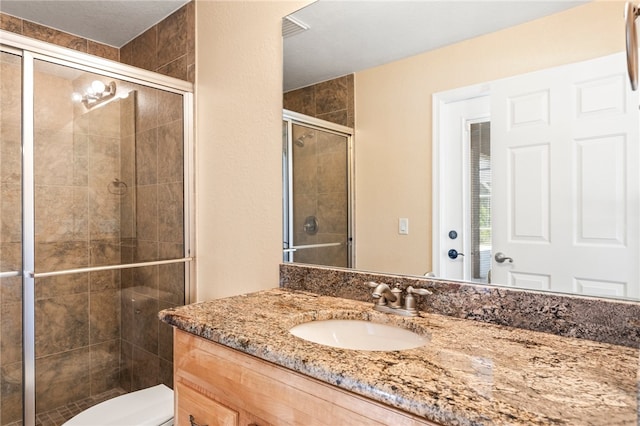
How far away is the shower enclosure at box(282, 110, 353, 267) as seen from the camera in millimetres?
1410

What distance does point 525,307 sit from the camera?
96cm

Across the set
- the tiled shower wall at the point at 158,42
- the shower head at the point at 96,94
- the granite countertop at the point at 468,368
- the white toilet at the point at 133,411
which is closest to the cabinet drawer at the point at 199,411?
the granite countertop at the point at 468,368

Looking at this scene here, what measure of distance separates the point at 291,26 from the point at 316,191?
2.19 feet

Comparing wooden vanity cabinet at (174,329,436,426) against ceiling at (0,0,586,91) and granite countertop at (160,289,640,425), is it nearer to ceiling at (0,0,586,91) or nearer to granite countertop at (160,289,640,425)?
granite countertop at (160,289,640,425)

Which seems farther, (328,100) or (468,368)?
(328,100)

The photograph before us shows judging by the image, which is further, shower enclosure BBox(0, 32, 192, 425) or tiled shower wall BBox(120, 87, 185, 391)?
tiled shower wall BBox(120, 87, 185, 391)

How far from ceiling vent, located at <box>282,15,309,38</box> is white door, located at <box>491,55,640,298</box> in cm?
80

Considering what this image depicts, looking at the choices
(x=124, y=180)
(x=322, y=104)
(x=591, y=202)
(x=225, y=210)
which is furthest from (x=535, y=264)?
(x=124, y=180)

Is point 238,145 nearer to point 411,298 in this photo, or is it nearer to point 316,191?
point 316,191

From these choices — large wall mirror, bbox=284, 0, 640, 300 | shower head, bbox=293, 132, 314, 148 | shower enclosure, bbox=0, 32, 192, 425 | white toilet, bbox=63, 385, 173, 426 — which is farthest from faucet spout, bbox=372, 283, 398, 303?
shower enclosure, bbox=0, 32, 192, 425

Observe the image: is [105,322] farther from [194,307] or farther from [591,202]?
[591,202]

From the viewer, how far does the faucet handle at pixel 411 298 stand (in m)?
1.08

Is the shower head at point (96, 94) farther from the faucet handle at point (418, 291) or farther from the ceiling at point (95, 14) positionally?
the faucet handle at point (418, 291)

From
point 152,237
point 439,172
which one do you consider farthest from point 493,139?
point 152,237
